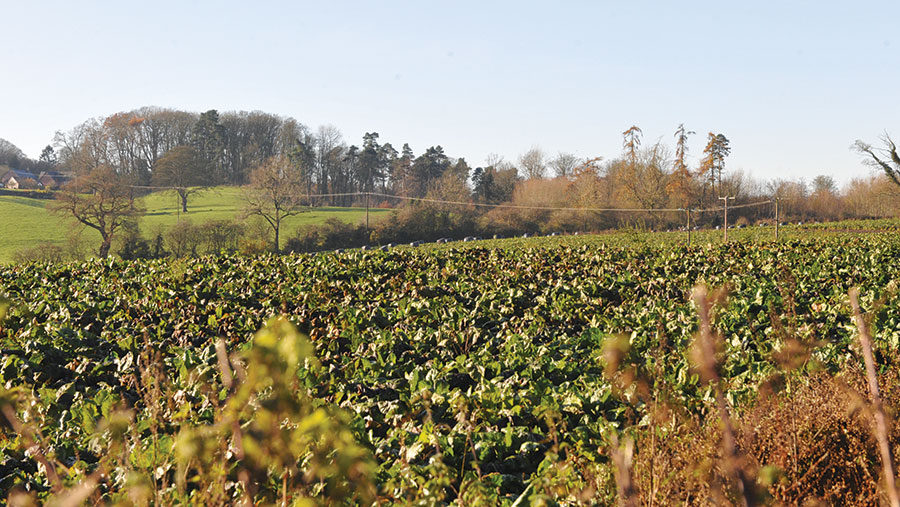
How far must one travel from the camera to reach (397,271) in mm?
11430

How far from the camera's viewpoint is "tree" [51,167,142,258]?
36062mm

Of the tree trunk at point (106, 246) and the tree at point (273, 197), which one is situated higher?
the tree at point (273, 197)

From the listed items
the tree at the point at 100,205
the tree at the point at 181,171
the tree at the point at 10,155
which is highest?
the tree at the point at 10,155

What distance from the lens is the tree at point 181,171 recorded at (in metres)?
59.9

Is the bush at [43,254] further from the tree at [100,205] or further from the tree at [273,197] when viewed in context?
the tree at [273,197]

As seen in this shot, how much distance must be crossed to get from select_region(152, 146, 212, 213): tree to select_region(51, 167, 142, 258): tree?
2211 centimetres

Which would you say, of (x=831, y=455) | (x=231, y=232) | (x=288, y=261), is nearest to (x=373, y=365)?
(x=831, y=455)

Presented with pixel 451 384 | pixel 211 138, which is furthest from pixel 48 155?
pixel 451 384

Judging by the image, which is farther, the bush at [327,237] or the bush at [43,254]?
the bush at [327,237]

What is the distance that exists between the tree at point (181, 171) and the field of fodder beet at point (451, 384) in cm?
5158

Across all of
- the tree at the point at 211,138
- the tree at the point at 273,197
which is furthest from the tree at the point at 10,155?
the tree at the point at 273,197

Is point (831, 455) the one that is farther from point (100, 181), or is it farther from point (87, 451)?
point (100, 181)

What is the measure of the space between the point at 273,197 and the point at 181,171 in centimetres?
2153

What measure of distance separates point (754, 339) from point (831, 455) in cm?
264
